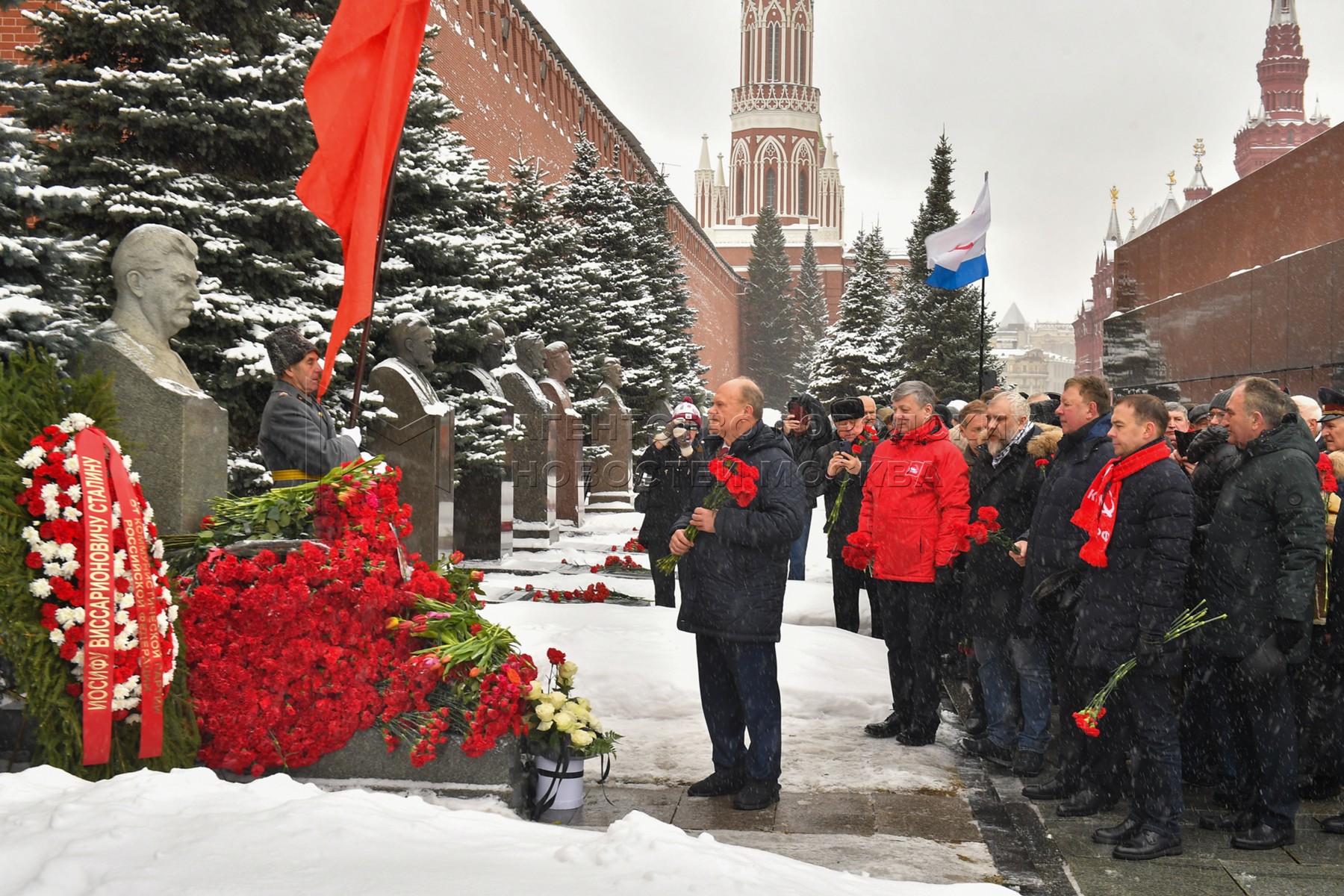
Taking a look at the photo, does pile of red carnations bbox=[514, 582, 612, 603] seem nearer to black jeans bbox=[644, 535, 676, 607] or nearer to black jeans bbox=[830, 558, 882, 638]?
black jeans bbox=[644, 535, 676, 607]

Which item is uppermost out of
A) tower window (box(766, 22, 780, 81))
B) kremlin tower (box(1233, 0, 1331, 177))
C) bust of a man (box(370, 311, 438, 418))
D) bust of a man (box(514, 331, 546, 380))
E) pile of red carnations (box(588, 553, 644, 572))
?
tower window (box(766, 22, 780, 81))

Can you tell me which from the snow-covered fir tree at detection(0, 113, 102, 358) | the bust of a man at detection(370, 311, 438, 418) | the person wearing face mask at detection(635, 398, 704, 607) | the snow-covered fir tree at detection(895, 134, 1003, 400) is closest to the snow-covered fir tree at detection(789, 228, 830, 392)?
the snow-covered fir tree at detection(895, 134, 1003, 400)

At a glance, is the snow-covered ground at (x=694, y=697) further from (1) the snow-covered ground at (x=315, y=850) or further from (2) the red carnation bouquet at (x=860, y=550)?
(1) the snow-covered ground at (x=315, y=850)

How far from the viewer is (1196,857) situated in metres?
4.62

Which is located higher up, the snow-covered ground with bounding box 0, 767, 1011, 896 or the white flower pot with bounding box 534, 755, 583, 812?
the snow-covered ground with bounding box 0, 767, 1011, 896

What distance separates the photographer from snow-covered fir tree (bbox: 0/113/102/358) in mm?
4539

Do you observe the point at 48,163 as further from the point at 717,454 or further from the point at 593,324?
the point at 593,324

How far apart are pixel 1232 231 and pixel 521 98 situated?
77.3ft

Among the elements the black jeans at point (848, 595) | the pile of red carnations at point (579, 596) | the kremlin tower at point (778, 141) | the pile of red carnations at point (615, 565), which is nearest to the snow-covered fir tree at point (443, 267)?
the pile of red carnations at point (615, 565)

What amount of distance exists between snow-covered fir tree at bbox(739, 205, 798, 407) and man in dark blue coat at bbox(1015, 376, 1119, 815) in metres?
83.6

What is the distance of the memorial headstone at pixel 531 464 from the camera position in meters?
16.0

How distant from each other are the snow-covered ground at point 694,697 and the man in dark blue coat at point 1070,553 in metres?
0.56

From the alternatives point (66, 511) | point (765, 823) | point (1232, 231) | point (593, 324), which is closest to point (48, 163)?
point (66, 511)

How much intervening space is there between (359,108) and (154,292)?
1281mm
